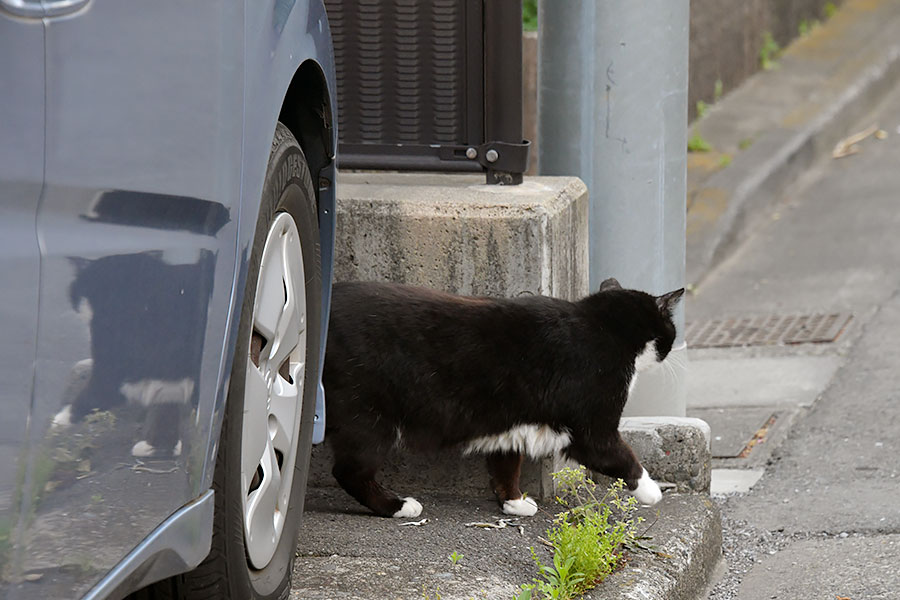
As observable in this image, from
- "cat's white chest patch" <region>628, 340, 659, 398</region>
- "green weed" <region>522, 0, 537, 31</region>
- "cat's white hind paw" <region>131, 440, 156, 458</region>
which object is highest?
"green weed" <region>522, 0, 537, 31</region>

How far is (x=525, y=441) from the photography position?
11.2ft

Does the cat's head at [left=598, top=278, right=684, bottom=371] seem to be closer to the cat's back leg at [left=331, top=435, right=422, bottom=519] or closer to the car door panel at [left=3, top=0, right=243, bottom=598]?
the cat's back leg at [left=331, top=435, right=422, bottom=519]

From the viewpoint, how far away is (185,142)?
1926mm

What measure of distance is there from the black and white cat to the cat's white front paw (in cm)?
15

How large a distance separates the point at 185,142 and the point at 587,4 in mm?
2263

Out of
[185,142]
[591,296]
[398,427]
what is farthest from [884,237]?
[185,142]

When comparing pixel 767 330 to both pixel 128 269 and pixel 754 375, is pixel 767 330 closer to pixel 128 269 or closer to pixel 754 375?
pixel 754 375

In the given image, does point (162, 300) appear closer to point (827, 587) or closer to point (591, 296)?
point (591, 296)

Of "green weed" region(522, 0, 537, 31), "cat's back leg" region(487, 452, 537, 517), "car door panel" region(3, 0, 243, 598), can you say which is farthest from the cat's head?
"green weed" region(522, 0, 537, 31)

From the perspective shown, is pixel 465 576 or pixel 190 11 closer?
pixel 190 11

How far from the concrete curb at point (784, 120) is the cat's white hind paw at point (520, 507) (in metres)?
3.62

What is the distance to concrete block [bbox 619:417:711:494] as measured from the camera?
152 inches

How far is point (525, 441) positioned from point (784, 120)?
21.3ft

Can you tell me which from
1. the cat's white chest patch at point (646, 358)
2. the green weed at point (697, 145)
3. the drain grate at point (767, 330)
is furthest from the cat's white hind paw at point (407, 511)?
the green weed at point (697, 145)
